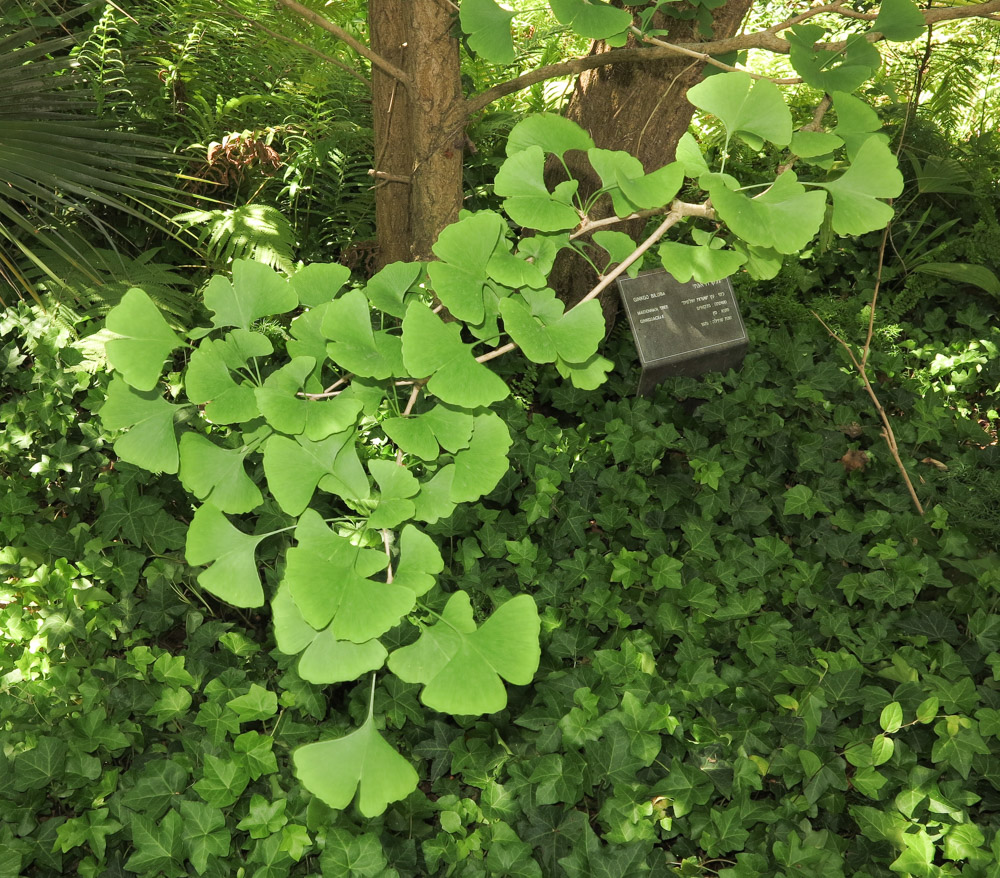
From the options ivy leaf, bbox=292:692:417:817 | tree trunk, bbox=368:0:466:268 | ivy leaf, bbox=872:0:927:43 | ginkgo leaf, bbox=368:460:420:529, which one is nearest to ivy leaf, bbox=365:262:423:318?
ginkgo leaf, bbox=368:460:420:529

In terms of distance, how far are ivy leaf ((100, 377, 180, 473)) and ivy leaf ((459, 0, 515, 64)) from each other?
66 cm

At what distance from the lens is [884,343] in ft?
8.75

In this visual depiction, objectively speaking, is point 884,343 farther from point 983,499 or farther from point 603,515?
point 603,515

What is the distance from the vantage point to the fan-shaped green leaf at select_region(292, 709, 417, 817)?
79cm

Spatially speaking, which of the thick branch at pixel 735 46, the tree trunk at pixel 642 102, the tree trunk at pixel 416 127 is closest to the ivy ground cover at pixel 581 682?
the tree trunk at pixel 416 127

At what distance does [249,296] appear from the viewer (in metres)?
0.99

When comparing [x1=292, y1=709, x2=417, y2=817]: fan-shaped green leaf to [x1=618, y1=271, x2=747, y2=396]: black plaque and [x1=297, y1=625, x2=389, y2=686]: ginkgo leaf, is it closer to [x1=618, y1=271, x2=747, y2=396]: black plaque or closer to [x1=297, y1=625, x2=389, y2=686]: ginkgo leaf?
[x1=297, y1=625, x2=389, y2=686]: ginkgo leaf

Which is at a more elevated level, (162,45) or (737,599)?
(162,45)

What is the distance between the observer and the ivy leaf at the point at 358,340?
2.88ft

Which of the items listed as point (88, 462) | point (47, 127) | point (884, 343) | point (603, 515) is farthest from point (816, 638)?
point (47, 127)

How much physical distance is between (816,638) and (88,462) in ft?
5.89

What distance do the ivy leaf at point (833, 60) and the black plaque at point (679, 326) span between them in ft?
3.73

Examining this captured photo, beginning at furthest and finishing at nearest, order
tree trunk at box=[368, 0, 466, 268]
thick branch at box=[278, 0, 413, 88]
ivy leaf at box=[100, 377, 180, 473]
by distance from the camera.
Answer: tree trunk at box=[368, 0, 466, 268]
thick branch at box=[278, 0, 413, 88]
ivy leaf at box=[100, 377, 180, 473]

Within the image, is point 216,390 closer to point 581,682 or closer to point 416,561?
point 416,561
